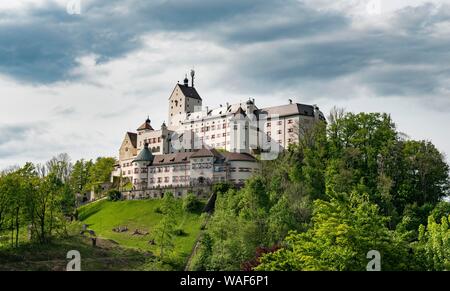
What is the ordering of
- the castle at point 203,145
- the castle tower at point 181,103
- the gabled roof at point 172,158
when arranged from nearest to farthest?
the castle at point 203,145 → the gabled roof at point 172,158 → the castle tower at point 181,103

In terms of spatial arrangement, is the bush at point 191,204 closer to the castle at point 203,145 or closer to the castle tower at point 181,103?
the castle at point 203,145

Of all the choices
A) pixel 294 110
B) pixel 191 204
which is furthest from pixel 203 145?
pixel 191 204

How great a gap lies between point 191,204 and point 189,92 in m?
60.4

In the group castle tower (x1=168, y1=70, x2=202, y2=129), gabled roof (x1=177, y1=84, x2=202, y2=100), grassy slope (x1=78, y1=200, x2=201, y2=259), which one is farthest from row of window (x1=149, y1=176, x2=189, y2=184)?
gabled roof (x1=177, y1=84, x2=202, y2=100)

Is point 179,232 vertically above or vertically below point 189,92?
below

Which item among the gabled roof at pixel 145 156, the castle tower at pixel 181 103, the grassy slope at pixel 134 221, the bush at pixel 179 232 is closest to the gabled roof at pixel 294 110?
the gabled roof at pixel 145 156

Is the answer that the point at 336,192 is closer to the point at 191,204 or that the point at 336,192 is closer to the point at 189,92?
the point at 191,204

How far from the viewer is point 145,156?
12950 centimetres

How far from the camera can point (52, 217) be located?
86.4 meters

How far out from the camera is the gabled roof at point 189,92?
157650mm

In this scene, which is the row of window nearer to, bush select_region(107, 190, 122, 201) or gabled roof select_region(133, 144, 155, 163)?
gabled roof select_region(133, 144, 155, 163)

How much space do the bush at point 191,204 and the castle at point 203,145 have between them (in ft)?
20.3

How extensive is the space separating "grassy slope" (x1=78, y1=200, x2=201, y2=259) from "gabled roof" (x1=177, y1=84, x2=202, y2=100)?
46125mm
